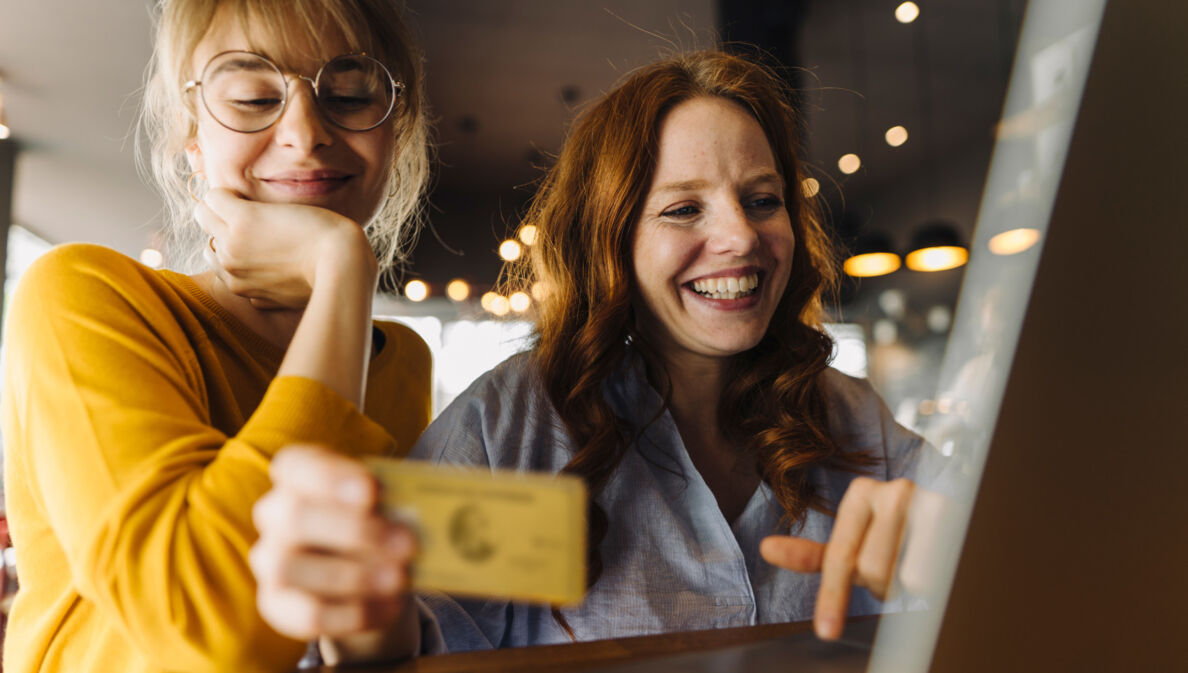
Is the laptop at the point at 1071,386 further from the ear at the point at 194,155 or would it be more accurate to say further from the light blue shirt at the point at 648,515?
the ear at the point at 194,155

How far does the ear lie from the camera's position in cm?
41

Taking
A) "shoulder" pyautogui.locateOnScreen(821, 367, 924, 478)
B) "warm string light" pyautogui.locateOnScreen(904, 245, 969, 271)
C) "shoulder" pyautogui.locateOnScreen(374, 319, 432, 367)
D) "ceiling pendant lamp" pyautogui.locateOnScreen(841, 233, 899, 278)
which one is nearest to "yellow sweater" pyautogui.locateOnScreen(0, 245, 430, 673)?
"shoulder" pyautogui.locateOnScreen(374, 319, 432, 367)

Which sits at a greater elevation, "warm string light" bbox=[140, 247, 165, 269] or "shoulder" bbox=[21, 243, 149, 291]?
"warm string light" bbox=[140, 247, 165, 269]

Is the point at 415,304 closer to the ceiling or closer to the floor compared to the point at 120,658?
closer to the ceiling

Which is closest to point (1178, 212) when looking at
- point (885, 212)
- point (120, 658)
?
point (120, 658)

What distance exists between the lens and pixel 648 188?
67cm

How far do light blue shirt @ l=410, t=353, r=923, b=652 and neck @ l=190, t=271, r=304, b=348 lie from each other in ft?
0.54

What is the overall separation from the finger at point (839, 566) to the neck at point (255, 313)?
0.32 metres

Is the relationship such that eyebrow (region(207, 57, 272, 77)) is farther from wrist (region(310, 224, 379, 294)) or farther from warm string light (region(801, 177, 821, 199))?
warm string light (region(801, 177, 821, 199))

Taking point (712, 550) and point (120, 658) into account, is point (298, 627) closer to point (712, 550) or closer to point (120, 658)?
point (120, 658)

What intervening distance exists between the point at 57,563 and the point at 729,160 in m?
0.59

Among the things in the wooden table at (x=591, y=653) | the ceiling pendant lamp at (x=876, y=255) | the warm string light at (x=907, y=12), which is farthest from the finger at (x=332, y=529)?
the ceiling pendant lamp at (x=876, y=255)

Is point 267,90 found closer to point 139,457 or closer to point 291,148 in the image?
point 291,148

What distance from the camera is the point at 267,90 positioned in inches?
14.1
